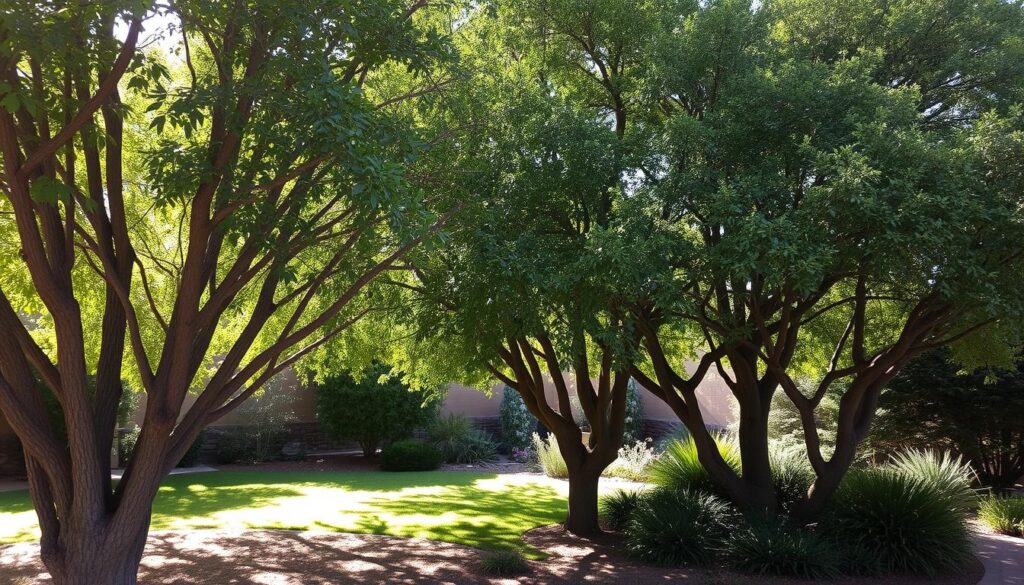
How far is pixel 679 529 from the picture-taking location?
9453mm

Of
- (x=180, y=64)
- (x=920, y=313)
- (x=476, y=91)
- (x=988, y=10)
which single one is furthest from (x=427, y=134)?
(x=988, y=10)

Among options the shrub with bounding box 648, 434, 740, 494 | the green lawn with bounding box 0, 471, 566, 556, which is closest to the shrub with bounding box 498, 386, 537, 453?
the green lawn with bounding box 0, 471, 566, 556

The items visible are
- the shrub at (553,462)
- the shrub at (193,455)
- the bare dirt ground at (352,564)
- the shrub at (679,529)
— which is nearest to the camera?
the bare dirt ground at (352,564)

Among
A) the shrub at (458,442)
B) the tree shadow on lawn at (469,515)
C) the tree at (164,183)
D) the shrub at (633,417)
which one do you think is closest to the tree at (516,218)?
the tree at (164,183)

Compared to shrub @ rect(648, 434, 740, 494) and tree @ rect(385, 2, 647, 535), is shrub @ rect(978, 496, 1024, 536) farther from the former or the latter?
tree @ rect(385, 2, 647, 535)

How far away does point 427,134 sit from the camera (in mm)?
8367

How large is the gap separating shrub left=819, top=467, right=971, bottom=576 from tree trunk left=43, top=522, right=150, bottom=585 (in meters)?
7.73

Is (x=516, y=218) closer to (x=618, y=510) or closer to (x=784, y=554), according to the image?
(x=784, y=554)

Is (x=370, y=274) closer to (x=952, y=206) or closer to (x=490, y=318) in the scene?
(x=490, y=318)

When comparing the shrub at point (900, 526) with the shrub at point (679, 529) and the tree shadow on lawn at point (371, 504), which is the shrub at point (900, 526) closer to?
the shrub at point (679, 529)

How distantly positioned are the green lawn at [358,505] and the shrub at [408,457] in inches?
40.7

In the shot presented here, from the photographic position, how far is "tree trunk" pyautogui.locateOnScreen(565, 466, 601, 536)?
11.2 metres

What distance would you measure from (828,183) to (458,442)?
16.7 m

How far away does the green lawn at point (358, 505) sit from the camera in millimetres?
11578
